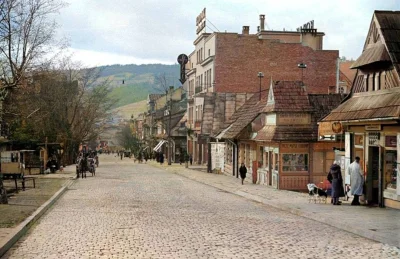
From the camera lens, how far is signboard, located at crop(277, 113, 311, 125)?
33.0 metres

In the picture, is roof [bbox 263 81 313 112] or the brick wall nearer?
roof [bbox 263 81 313 112]

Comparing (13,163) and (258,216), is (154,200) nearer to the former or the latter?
(258,216)

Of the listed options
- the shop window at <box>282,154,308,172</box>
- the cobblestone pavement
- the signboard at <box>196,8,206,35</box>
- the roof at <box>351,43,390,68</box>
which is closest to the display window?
the roof at <box>351,43,390,68</box>

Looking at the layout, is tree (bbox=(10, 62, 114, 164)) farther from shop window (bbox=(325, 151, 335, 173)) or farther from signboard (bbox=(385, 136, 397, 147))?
signboard (bbox=(385, 136, 397, 147))

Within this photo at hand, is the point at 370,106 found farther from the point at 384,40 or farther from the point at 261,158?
the point at 261,158

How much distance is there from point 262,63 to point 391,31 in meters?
44.4

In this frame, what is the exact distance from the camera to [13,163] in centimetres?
4000

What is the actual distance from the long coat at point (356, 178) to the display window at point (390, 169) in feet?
3.18

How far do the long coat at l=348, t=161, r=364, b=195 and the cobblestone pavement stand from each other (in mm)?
2669

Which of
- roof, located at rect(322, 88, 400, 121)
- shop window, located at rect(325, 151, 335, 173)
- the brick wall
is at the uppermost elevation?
the brick wall

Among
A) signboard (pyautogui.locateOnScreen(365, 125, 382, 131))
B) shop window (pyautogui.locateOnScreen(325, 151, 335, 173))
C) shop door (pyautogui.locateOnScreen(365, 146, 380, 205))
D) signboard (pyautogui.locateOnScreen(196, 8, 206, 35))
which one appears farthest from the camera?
signboard (pyautogui.locateOnScreen(196, 8, 206, 35))

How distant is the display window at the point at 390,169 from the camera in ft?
66.4

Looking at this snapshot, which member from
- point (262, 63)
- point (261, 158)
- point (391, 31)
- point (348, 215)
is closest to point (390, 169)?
point (348, 215)

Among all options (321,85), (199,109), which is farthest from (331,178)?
(199,109)
